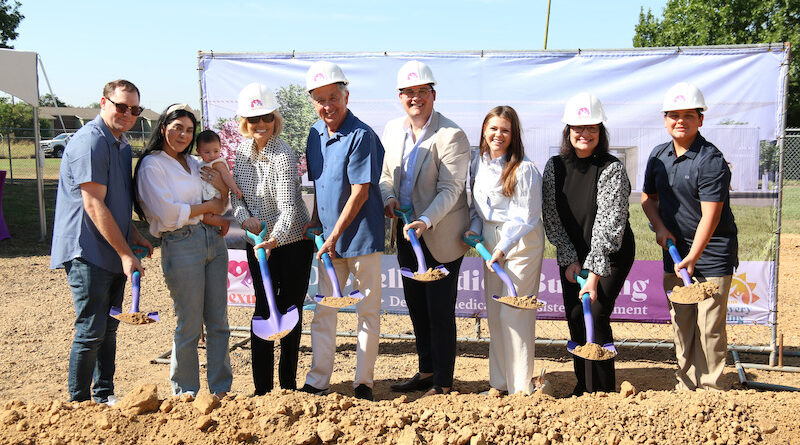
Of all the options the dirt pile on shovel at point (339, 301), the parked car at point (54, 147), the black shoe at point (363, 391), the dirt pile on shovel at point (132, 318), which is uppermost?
the parked car at point (54, 147)

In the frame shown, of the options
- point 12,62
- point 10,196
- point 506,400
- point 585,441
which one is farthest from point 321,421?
point 10,196

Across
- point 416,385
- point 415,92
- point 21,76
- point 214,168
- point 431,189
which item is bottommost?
point 416,385

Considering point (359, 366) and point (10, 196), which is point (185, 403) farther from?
point (10, 196)

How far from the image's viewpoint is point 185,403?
3.05 m

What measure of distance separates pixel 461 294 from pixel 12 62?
901 centimetres

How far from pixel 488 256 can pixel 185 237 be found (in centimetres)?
174

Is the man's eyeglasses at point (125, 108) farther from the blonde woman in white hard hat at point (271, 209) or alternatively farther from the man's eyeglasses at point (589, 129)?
the man's eyeglasses at point (589, 129)

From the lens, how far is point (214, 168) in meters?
3.83

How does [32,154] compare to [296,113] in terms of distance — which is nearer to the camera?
[296,113]

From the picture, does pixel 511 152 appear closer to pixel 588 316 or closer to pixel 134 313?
pixel 588 316

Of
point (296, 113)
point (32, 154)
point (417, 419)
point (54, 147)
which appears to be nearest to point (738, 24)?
point (296, 113)

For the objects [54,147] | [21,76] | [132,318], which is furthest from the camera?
[54,147]

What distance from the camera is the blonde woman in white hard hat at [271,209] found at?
12.3 feet

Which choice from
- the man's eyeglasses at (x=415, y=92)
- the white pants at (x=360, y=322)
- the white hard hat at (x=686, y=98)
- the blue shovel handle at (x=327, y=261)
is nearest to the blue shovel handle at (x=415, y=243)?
the white pants at (x=360, y=322)
